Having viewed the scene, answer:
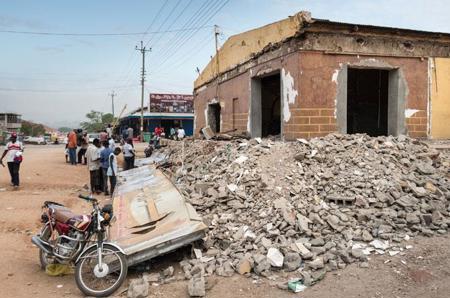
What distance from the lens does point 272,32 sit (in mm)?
11242

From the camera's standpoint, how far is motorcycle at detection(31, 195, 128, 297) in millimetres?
5344

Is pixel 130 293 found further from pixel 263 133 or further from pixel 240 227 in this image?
pixel 263 133

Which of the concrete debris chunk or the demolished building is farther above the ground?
the demolished building

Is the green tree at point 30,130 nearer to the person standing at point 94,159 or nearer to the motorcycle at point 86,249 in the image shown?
the person standing at point 94,159

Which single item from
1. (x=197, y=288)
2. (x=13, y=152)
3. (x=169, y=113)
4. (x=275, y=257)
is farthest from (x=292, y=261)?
(x=169, y=113)

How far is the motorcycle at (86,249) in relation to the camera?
534 centimetres

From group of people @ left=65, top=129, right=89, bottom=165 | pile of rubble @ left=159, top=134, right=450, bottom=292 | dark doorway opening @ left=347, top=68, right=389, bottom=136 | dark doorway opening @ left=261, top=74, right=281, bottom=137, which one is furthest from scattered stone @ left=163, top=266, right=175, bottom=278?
group of people @ left=65, top=129, right=89, bottom=165

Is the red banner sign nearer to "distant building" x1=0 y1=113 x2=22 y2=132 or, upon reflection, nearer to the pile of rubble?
"distant building" x1=0 y1=113 x2=22 y2=132

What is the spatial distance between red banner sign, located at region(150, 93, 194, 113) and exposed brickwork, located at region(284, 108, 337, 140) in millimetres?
34680

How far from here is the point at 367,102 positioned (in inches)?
548

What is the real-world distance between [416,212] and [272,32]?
20.2ft

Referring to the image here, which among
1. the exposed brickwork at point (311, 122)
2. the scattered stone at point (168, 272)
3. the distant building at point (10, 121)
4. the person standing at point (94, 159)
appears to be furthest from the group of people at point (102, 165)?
the distant building at point (10, 121)

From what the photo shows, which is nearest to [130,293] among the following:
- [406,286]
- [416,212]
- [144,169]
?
[406,286]

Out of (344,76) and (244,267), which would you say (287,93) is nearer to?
(344,76)
